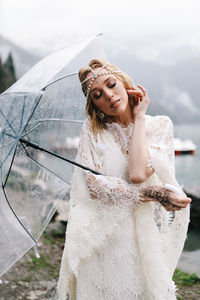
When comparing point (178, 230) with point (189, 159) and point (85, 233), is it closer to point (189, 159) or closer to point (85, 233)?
point (85, 233)

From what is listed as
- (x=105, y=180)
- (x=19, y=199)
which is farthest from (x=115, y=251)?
(x=19, y=199)

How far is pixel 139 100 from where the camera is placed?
91.0 inches

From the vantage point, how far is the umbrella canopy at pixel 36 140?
234 centimetres

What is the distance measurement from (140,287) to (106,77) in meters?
1.34

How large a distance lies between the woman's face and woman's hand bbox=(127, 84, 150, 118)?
0.22 feet

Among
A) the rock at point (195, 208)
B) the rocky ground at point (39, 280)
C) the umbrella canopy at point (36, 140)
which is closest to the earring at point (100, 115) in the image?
the umbrella canopy at point (36, 140)

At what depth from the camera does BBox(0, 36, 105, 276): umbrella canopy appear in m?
2.34

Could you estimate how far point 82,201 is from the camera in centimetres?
224

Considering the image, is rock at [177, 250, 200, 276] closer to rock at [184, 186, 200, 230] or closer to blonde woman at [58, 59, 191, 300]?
rock at [184, 186, 200, 230]

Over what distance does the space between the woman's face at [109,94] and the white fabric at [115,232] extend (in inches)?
8.6

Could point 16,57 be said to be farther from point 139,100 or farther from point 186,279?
point 139,100

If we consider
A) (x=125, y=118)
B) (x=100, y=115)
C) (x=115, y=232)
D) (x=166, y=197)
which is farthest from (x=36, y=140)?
(x=166, y=197)

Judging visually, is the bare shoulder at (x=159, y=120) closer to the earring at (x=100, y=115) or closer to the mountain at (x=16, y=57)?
the earring at (x=100, y=115)

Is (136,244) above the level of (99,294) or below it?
above
